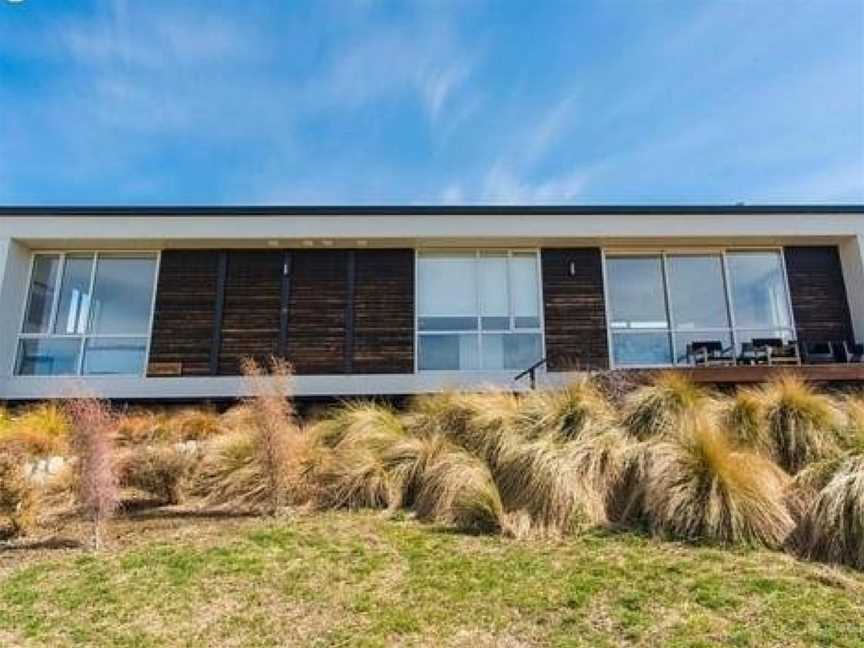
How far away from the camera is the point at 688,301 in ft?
44.2

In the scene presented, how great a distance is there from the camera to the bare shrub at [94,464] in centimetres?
557

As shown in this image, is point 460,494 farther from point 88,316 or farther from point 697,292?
point 88,316

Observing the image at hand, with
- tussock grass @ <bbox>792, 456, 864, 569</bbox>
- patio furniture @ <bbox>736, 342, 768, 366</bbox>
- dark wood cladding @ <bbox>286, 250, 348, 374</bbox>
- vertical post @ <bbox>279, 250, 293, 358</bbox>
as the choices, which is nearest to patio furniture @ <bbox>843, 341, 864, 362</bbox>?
patio furniture @ <bbox>736, 342, 768, 366</bbox>

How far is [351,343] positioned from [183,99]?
6.70 m

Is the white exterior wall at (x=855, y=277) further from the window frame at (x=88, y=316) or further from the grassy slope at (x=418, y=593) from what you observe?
the window frame at (x=88, y=316)

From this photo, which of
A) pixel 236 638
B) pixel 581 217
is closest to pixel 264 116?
pixel 581 217

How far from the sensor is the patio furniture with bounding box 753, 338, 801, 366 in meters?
12.0

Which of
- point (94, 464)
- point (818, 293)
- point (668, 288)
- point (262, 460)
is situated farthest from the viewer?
point (668, 288)

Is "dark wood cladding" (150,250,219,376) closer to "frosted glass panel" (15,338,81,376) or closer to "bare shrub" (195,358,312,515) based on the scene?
"frosted glass panel" (15,338,81,376)

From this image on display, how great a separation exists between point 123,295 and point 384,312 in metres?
5.53

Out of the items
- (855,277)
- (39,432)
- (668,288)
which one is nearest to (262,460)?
(39,432)

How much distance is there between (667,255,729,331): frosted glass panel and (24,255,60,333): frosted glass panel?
13113mm

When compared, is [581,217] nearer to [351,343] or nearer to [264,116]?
[351,343]

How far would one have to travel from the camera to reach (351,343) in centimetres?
1298
